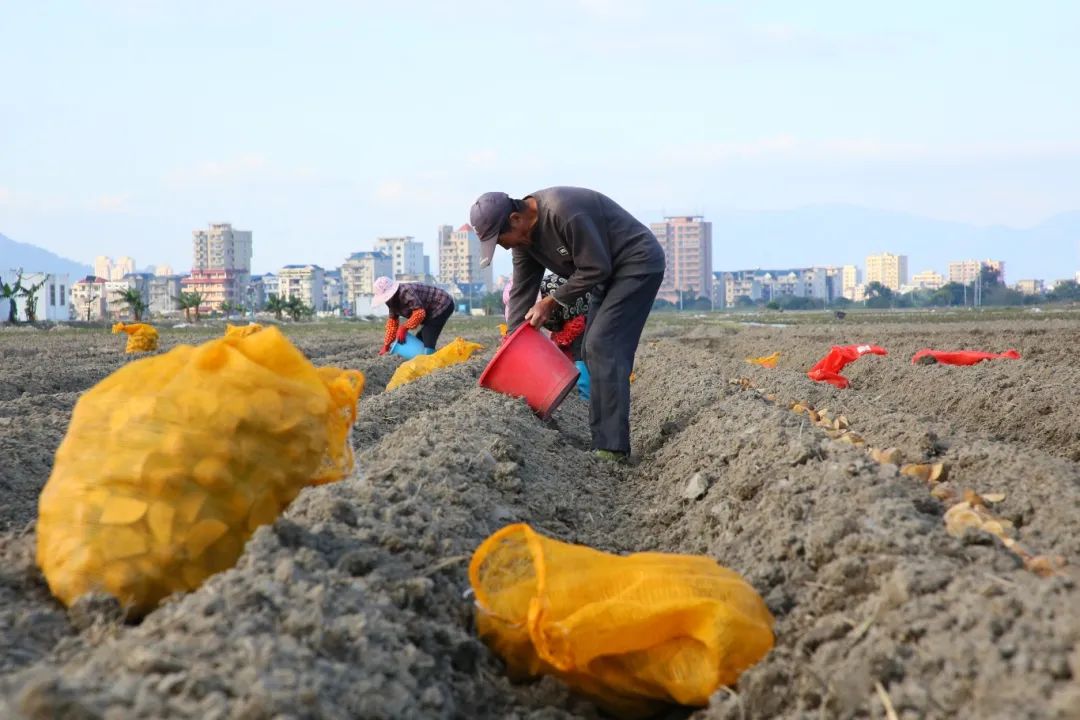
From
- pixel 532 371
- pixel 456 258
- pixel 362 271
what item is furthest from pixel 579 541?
pixel 456 258

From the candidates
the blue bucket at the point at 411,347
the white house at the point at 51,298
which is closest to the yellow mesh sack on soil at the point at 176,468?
the blue bucket at the point at 411,347

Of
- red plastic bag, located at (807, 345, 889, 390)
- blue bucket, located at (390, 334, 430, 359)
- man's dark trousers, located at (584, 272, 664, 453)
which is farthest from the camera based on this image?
blue bucket, located at (390, 334, 430, 359)

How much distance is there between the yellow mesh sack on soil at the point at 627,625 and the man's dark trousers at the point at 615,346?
9.99 ft

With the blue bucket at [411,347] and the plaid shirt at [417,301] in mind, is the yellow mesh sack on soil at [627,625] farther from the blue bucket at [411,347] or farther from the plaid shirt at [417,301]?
the blue bucket at [411,347]

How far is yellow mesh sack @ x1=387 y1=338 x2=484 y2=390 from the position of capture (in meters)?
9.78

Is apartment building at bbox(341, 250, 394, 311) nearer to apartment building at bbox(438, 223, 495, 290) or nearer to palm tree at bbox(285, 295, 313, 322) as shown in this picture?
apartment building at bbox(438, 223, 495, 290)

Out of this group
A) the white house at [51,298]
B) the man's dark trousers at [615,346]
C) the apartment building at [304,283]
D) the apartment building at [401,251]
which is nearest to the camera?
the man's dark trousers at [615,346]

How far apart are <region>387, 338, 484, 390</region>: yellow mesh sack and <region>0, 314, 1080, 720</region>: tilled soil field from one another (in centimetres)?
409

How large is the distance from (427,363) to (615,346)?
4.58 m

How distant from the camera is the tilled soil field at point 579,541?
189 cm

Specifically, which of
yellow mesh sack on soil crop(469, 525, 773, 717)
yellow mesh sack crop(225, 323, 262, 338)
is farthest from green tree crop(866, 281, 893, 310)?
yellow mesh sack on soil crop(469, 525, 773, 717)

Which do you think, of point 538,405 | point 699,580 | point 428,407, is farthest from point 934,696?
point 428,407

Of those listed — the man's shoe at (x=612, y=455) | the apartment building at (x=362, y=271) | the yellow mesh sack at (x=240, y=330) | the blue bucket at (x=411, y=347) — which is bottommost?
the man's shoe at (x=612, y=455)

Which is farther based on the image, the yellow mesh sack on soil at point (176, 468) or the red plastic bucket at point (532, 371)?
the red plastic bucket at point (532, 371)
